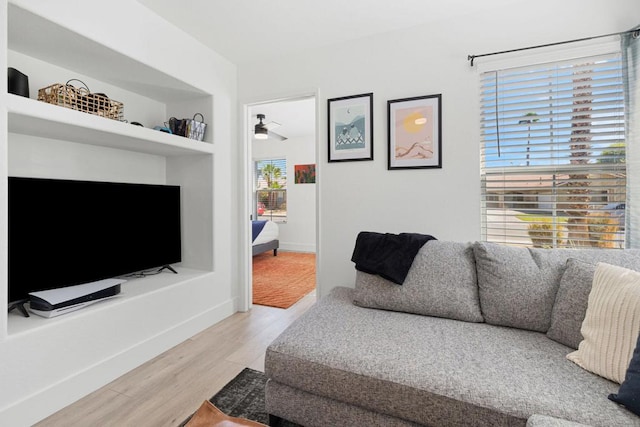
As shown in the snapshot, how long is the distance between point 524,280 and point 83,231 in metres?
2.77

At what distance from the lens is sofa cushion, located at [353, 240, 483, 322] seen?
1.72 metres

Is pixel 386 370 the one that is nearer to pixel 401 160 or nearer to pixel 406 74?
pixel 401 160

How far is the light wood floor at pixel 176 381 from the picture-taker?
5.37 feet

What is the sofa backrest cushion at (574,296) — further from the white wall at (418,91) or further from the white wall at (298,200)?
the white wall at (298,200)

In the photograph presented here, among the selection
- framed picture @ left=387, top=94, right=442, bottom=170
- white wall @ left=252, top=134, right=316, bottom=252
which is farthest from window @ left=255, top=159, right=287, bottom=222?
framed picture @ left=387, top=94, right=442, bottom=170

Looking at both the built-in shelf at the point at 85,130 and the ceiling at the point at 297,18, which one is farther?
the ceiling at the point at 297,18

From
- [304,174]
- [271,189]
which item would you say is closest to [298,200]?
[304,174]

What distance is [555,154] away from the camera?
2.14 metres

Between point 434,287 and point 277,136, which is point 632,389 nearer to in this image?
point 434,287

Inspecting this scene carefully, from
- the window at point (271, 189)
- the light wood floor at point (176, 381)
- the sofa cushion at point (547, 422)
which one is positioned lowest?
the light wood floor at point (176, 381)

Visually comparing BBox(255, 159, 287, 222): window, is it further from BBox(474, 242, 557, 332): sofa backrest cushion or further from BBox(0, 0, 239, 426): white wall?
BBox(474, 242, 557, 332): sofa backrest cushion

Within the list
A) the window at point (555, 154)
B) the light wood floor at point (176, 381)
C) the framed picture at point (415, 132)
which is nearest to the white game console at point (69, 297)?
the light wood floor at point (176, 381)

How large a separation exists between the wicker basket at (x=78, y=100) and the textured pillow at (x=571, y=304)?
2870 mm

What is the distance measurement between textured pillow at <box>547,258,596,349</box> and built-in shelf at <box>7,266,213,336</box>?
2488 millimetres
